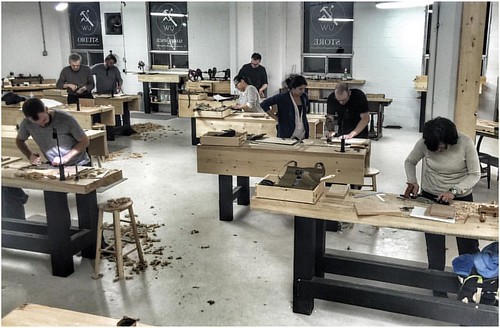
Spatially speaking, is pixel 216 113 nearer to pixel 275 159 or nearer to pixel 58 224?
pixel 275 159

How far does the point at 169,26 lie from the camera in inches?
412

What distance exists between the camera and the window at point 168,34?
10.4 metres

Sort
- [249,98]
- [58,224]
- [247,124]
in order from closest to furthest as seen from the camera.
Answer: [58,224], [247,124], [249,98]

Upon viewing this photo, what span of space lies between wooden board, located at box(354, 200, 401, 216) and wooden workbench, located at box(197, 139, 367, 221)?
940 millimetres

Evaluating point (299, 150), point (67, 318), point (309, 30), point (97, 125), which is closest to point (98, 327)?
point (67, 318)

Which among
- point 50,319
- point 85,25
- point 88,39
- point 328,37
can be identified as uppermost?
point 85,25

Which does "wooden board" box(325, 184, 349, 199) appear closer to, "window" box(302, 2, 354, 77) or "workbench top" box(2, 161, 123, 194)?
"workbench top" box(2, 161, 123, 194)

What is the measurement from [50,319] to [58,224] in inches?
65.3

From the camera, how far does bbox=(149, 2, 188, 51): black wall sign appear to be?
33.9 ft

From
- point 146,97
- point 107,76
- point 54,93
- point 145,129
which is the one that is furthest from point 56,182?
point 146,97

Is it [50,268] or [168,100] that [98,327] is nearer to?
[50,268]

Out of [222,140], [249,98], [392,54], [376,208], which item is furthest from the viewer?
[392,54]

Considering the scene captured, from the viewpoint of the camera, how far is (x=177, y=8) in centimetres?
1032

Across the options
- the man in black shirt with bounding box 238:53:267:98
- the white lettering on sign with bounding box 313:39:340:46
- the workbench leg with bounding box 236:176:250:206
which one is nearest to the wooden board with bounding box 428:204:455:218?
the workbench leg with bounding box 236:176:250:206
